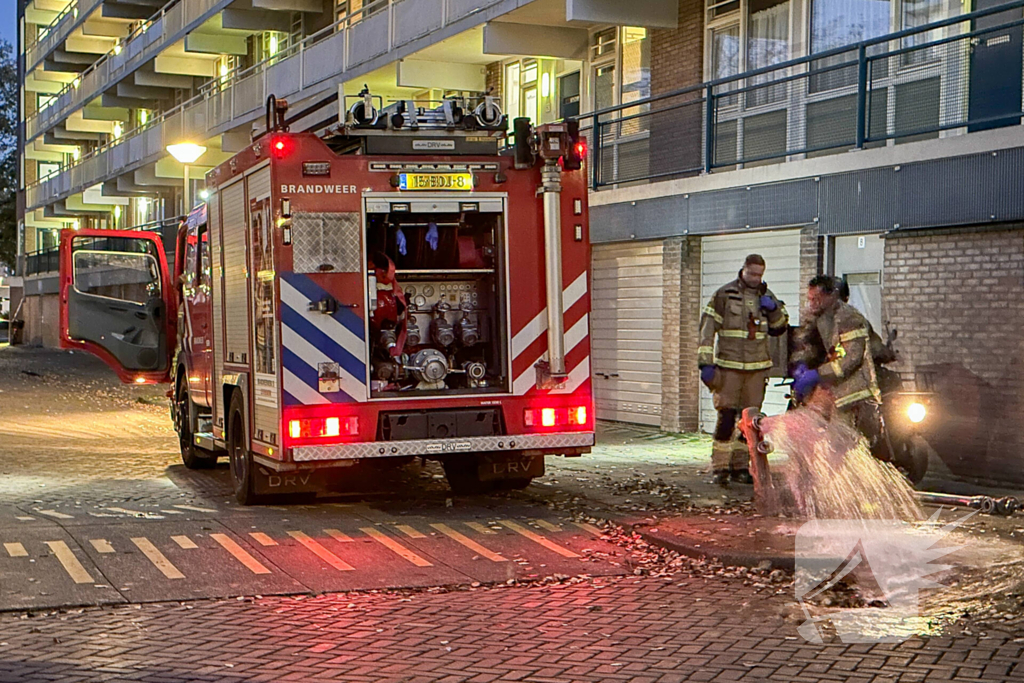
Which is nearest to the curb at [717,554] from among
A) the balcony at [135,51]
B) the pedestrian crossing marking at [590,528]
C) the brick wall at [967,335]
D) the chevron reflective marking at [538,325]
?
the pedestrian crossing marking at [590,528]

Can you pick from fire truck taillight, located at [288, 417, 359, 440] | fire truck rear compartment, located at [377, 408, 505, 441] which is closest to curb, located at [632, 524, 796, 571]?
fire truck rear compartment, located at [377, 408, 505, 441]

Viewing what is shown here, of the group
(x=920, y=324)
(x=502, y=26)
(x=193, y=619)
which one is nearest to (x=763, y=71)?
(x=920, y=324)

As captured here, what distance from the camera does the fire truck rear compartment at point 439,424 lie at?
1052 cm

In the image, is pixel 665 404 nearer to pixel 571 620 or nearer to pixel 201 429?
pixel 201 429

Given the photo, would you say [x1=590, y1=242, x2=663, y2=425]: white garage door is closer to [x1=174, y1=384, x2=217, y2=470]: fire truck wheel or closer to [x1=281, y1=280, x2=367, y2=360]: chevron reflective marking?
[x1=174, y1=384, x2=217, y2=470]: fire truck wheel

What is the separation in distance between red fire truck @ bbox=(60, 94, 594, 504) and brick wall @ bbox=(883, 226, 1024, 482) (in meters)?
3.47

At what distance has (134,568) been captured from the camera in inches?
334

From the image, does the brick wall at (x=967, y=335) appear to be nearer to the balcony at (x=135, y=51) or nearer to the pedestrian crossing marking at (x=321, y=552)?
the pedestrian crossing marking at (x=321, y=552)

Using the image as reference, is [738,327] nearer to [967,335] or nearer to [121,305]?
[967,335]

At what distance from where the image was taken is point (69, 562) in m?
8.66

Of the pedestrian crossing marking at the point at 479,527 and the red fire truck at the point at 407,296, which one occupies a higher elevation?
the red fire truck at the point at 407,296

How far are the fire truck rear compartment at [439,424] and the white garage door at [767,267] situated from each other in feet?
15.5

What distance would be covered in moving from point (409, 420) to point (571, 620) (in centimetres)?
365

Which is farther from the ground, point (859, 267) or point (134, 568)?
point (859, 267)
